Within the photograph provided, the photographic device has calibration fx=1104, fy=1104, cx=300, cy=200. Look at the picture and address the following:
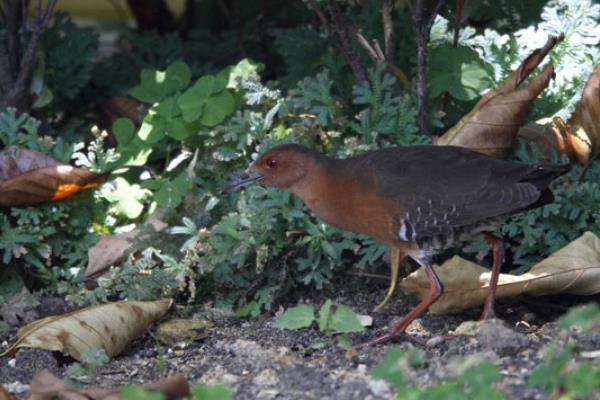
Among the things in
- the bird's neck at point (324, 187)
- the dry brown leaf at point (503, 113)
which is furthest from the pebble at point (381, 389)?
the dry brown leaf at point (503, 113)

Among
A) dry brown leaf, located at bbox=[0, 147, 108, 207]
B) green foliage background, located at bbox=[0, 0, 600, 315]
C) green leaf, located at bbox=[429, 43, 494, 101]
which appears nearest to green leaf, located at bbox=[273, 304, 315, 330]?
green foliage background, located at bbox=[0, 0, 600, 315]

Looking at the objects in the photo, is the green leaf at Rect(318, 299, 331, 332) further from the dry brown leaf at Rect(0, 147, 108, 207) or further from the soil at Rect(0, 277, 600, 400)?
the dry brown leaf at Rect(0, 147, 108, 207)

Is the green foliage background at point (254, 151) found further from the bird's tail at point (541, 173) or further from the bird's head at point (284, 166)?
the bird's tail at point (541, 173)

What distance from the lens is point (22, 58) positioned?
18.8ft

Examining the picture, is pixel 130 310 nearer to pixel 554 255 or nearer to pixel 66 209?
pixel 66 209

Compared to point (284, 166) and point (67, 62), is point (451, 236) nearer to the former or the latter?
point (284, 166)

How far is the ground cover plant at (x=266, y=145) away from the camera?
4.82m

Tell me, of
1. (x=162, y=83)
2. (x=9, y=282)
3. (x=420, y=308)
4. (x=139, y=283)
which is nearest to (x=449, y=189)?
(x=420, y=308)

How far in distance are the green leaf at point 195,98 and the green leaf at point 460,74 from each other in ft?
3.56

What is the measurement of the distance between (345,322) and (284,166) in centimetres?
90

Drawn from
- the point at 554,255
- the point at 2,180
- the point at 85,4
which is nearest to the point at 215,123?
the point at 2,180

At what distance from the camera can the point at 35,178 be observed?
16.4ft

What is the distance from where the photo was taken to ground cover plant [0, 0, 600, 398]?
482 centimetres

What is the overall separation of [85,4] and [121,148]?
6.25m
